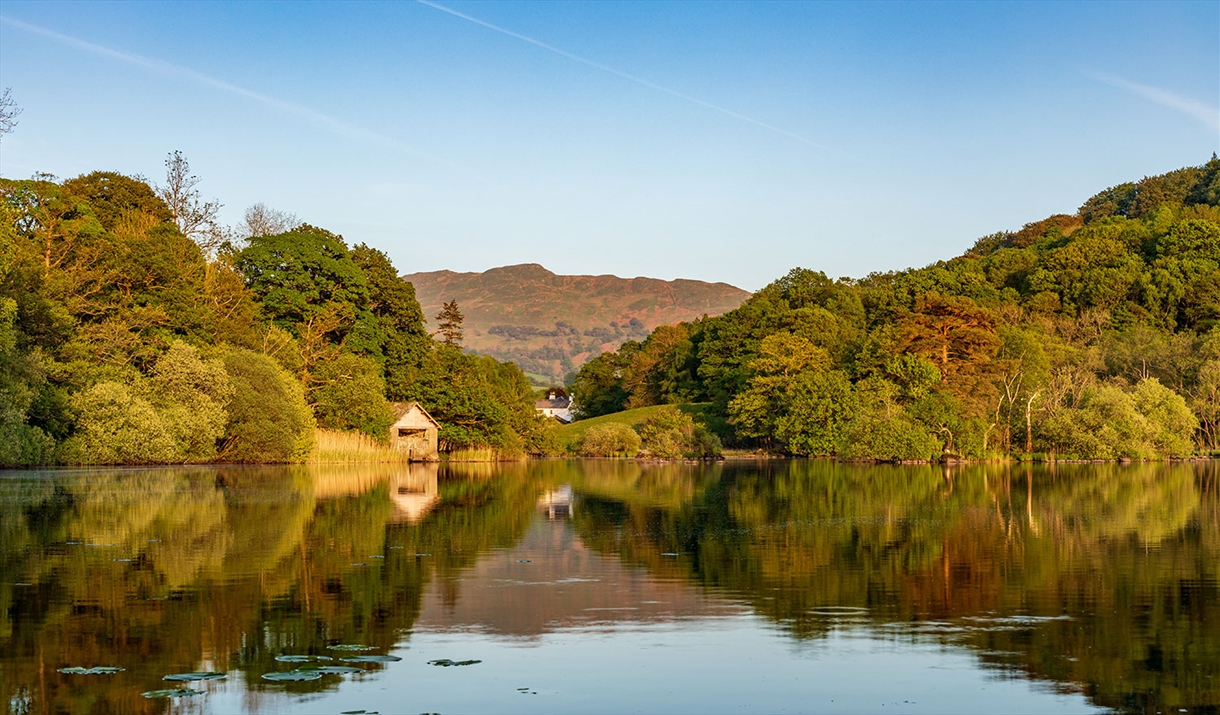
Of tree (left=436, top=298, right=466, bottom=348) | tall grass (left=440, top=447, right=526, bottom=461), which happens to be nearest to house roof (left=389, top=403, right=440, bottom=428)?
tall grass (left=440, top=447, right=526, bottom=461)

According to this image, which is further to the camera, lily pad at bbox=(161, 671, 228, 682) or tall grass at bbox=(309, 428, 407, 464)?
tall grass at bbox=(309, 428, 407, 464)

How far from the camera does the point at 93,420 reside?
45750 millimetres

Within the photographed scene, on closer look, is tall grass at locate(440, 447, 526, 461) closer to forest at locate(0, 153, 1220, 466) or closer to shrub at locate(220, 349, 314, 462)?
forest at locate(0, 153, 1220, 466)

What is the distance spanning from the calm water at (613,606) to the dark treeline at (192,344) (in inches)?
672

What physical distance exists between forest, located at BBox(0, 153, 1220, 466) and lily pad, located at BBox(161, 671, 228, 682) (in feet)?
109

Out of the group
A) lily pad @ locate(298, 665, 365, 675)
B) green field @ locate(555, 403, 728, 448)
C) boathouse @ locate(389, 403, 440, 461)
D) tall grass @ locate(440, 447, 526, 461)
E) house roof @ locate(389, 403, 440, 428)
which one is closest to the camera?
lily pad @ locate(298, 665, 365, 675)

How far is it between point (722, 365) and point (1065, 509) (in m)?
69.5

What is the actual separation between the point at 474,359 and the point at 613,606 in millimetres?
65549

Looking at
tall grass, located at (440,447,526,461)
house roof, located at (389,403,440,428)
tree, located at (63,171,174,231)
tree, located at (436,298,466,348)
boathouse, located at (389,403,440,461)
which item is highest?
tree, located at (63,171,174,231)

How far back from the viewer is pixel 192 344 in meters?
54.1

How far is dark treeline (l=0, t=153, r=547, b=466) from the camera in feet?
146

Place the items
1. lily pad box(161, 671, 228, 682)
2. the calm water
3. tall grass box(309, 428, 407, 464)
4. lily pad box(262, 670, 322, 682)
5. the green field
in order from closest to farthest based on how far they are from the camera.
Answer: the calm water, lily pad box(161, 671, 228, 682), lily pad box(262, 670, 322, 682), tall grass box(309, 428, 407, 464), the green field

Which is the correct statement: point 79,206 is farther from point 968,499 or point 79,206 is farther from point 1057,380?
point 1057,380

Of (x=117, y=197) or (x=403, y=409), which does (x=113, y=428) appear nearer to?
(x=403, y=409)
